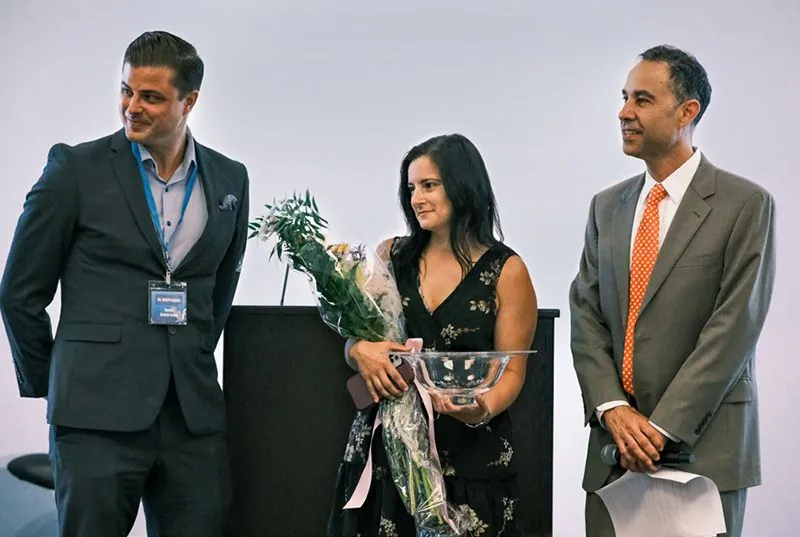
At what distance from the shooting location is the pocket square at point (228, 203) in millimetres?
2869

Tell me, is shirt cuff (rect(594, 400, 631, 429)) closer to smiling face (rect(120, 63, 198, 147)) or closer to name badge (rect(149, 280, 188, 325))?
name badge (rect(149, 280, 188, 325))

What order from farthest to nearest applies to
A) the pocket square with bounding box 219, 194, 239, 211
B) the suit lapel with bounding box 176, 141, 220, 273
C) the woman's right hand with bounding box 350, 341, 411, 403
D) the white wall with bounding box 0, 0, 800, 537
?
the white wall with bounding box 0, 0, 800, 537 → the pocket square with bounding box 219, 194, 239, 211 → the suit lapel with bounding box 176, 141, 220, 273 → the woman's right hand with bounding box 350, 341, 411, 403

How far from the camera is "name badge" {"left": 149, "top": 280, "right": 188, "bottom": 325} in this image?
271 centimetres

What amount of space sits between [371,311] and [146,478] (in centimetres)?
71

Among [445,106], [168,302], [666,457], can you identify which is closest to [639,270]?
[666,457]

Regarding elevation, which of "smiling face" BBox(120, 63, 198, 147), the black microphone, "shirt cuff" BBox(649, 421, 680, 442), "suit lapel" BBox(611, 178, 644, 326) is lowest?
the black microphone

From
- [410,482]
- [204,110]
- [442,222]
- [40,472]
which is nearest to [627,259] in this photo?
[442,222]

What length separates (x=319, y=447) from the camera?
3064mm

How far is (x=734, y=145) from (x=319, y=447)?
247 cm

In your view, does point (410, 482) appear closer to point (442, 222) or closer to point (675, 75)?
point (442, 222)

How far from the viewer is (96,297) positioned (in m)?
2.68

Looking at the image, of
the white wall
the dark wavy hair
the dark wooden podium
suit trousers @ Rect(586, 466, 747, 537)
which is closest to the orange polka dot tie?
suit trousers @ Rect(586, 466, 747, 537)

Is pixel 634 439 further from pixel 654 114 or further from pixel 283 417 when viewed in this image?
pixel 283 417

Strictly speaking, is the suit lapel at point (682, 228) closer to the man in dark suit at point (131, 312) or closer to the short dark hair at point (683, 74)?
the short dark hair at point (683, 74)
